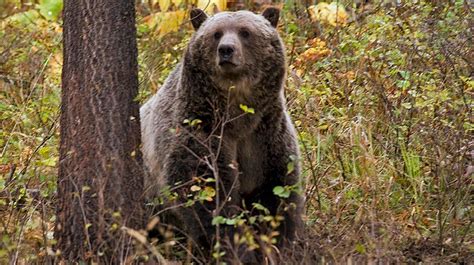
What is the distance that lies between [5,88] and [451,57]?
3.88 m

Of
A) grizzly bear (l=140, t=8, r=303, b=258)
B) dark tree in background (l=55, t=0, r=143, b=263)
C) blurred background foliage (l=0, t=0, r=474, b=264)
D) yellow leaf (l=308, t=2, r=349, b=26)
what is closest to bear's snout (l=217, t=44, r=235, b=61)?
grizzly bear (l=140, t=8, r=303, b=258)

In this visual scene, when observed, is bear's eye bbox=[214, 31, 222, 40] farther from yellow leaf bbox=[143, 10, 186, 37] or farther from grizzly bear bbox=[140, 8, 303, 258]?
yellow leaf bbox=[143, 10, 186, 37]

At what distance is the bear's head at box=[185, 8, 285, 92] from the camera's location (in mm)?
6109

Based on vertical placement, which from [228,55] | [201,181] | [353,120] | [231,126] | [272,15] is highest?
[272,15]

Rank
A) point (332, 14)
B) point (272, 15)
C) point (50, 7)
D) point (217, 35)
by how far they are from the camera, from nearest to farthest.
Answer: point (217, 35)
point (272, 15)
point (332, 14)
point (50, 7)

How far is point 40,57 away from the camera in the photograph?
31.0ft

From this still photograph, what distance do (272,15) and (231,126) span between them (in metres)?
0.79

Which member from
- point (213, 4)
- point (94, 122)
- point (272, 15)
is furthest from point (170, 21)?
point (94, 122)

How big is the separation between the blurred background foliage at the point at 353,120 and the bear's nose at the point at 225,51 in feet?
2.55

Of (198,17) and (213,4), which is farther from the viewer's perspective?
(213,4)

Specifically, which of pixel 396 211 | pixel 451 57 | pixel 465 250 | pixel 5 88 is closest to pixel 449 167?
pixel 396 211

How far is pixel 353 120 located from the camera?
772cm

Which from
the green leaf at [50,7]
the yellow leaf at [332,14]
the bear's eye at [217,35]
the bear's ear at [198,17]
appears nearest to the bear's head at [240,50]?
the bear's eye at [217,35]

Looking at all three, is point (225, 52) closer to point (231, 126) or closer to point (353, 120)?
point (231, 126)
